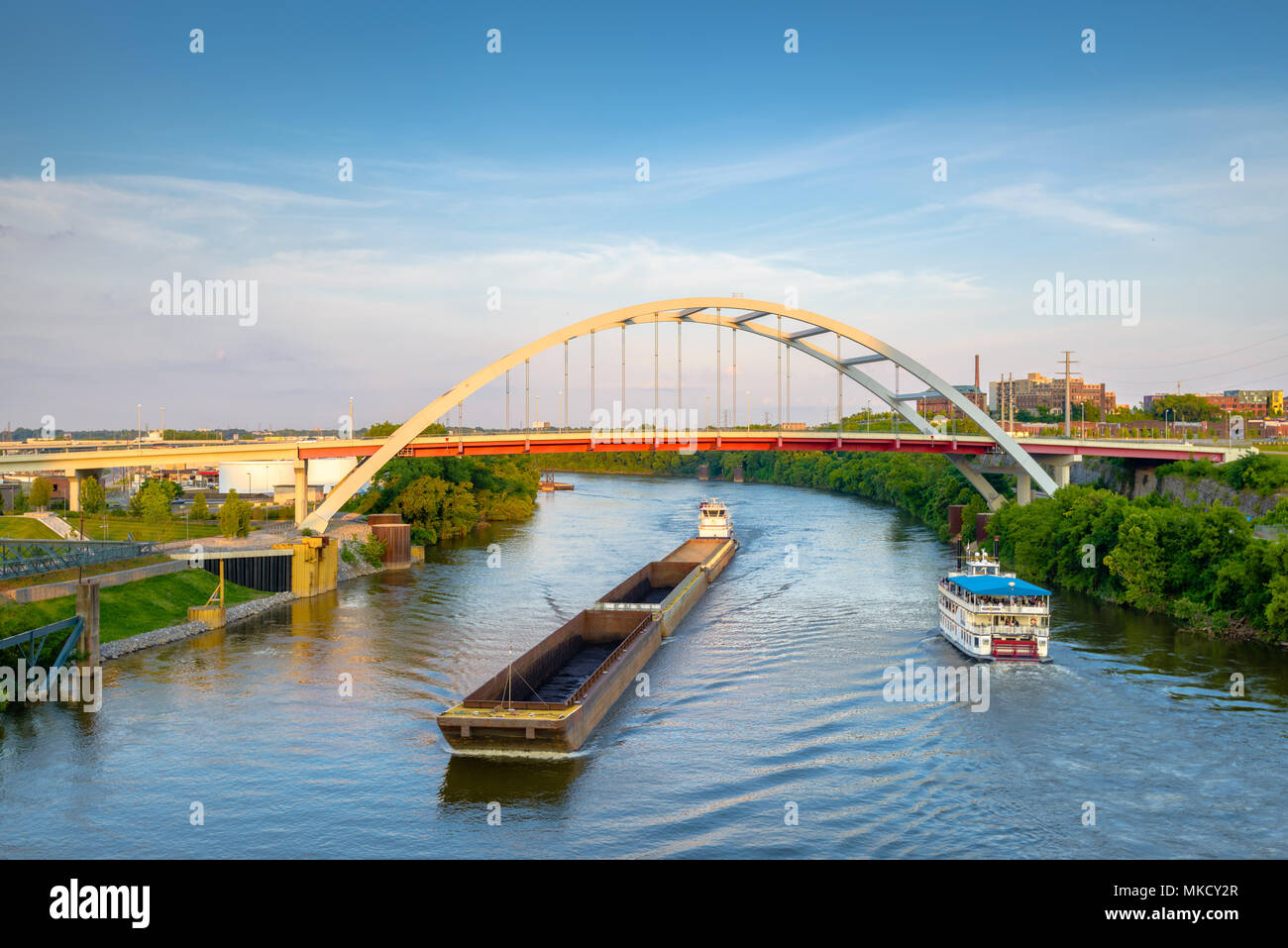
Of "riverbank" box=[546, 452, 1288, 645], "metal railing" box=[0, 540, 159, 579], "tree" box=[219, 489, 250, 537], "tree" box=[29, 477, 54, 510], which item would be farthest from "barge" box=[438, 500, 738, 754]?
"tree" box=[29, 477, 54, 510]

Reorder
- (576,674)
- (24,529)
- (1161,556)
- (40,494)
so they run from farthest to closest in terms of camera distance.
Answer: (40,494)
(24,529)
(1161,556)
(576,674)

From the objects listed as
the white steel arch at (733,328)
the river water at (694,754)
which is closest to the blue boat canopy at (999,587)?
the river water at (694,754)

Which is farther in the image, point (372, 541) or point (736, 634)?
point (372, 541)

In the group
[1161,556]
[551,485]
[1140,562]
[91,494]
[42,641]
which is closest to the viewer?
[42,641]

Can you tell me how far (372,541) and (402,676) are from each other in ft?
82.4

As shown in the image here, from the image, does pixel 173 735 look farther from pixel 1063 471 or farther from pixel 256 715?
pixel 1063 471

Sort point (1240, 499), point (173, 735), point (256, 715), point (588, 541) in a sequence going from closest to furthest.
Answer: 1. point (173, 735)
2. point (256, 715)
3. point (1240, 499)
4. point (588, 541)

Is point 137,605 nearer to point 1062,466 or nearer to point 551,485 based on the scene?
point 1062,466

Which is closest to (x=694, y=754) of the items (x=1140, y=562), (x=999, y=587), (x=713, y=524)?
(x=999, y=587)

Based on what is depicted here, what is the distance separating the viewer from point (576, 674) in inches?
1199

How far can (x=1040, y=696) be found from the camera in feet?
85.6

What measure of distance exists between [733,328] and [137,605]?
35889mm

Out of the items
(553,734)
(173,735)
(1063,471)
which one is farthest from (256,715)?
(1063,471)
